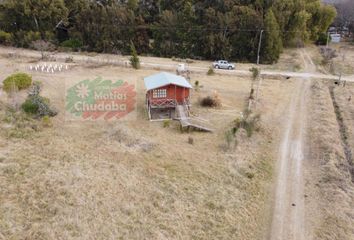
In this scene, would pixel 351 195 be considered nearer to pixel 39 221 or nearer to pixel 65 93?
pixel 39 221

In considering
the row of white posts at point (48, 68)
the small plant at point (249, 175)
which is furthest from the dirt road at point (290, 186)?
the row of white posts at point (48, 68)

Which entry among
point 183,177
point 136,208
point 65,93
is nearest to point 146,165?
point 183,177

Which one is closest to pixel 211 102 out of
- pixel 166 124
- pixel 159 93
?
Answer: pixel 159 93

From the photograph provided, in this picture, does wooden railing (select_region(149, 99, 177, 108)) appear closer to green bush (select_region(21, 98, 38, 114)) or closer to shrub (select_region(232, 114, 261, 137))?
shrub (select_region(232, 114, 261, 137))

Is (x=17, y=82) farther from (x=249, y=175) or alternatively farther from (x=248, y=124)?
(x=249, y=175)

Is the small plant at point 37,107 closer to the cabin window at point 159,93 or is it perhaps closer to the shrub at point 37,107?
the shrub at point 37,107
